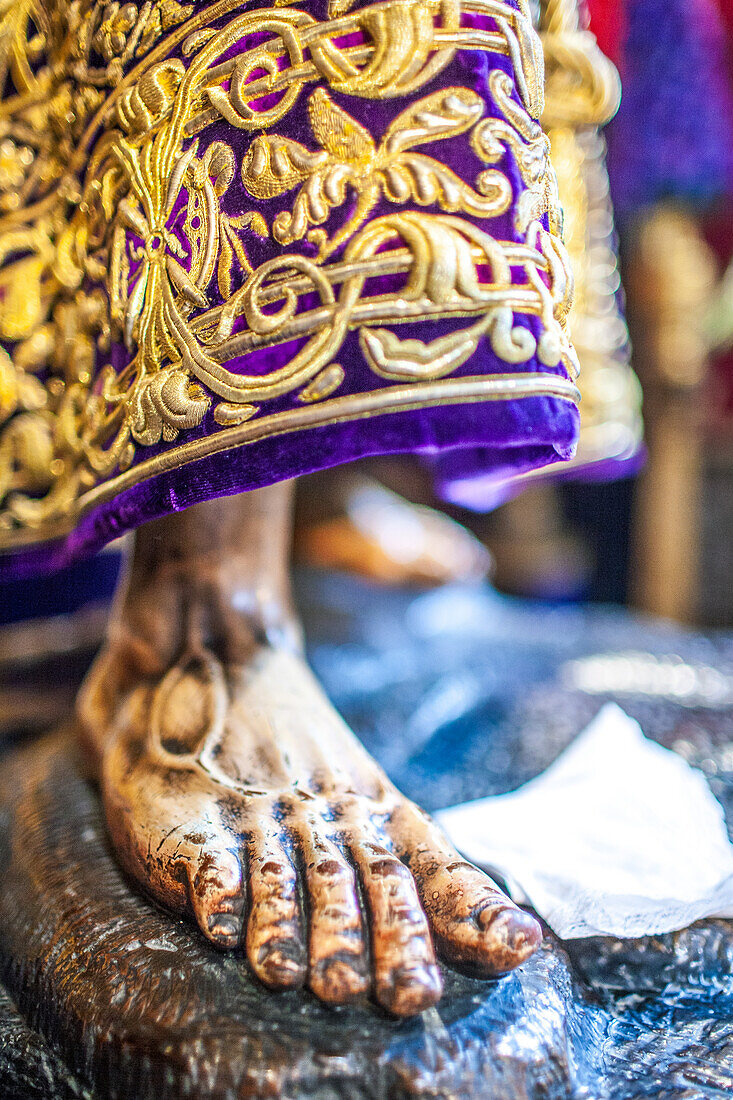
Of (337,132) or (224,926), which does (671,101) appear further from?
(224,926)

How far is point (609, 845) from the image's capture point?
0.49 metres

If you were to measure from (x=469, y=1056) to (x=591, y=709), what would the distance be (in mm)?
516

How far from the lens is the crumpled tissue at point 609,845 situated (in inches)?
17.4

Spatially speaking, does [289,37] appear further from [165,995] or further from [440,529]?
[440,529]

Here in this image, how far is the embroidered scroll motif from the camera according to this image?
373 mm

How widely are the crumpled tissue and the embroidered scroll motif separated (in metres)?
0.29

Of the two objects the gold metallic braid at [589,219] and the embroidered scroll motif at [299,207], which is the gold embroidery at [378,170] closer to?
the embroidered scroll motif at [299,207]

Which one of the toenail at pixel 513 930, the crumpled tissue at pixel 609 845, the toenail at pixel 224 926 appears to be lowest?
the crumpled tissue at pixel 609 845

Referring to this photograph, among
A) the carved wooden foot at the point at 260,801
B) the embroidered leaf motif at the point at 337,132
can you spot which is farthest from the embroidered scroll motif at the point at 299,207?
the carved wooden foot at the point at 260,801

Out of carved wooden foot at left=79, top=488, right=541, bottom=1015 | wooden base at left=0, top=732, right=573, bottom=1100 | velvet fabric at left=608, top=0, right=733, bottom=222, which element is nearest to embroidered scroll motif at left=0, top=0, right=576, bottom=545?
carved wooden foot at left=79, top=488, right=541, bottom=1015

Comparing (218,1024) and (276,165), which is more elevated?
(276,165)

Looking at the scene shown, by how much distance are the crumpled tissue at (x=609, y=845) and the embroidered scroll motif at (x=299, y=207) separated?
0.29m

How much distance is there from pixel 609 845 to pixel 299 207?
0.42 metres

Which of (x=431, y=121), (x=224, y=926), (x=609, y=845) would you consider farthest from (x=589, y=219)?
(x=224, y=926)
